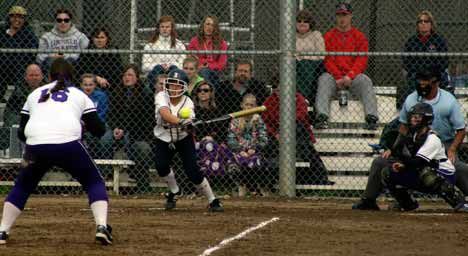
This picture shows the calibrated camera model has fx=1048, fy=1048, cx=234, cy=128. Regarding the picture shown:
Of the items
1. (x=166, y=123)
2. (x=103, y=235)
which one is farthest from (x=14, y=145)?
(x=103, y=235)

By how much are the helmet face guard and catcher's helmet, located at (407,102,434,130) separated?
2581mm

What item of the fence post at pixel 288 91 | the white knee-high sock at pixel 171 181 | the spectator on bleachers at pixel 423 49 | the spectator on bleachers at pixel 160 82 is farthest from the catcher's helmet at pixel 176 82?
the spectator on bleachers at pixel 423 49

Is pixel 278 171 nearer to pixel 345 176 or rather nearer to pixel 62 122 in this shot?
pixel 345 176

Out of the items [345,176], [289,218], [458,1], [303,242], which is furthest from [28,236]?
[458,1]

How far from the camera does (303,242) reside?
873 cm

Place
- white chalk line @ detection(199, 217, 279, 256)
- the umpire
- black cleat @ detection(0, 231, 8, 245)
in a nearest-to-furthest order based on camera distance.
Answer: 1. white chalk line @ detection(199, 217, 279, 256)
2. black cleat @ detection(0, 231, 8, 245)
3. the umpire

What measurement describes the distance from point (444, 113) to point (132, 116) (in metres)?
4.10

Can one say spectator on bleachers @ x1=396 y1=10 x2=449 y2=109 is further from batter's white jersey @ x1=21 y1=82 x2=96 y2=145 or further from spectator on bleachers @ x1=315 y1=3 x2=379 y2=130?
batter's white jersey @ x1=21 y1=82 x2=96 y2=145

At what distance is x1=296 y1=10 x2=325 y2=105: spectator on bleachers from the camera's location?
46.0ft

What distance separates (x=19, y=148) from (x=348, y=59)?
4578mm

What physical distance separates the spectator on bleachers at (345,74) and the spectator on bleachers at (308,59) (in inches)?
5.2

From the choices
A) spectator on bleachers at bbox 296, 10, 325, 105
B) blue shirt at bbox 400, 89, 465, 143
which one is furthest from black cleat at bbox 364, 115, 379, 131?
blue shirt at bbox 400, 89, 465, 143

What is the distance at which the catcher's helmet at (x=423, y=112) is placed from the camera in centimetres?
1171

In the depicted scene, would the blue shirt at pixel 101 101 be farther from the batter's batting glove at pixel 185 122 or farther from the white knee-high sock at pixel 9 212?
the white knee-high sock at pixel 9 212
